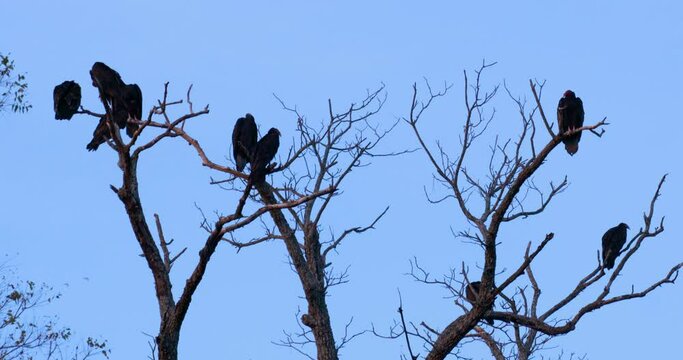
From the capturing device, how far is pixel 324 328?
27.7 feet

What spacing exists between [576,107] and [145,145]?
4490 mm

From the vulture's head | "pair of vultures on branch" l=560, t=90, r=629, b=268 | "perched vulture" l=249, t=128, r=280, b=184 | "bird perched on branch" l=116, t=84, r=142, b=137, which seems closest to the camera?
"perched vulture" l=249, t=128, r=280, b=184

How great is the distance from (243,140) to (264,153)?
2.11 feet

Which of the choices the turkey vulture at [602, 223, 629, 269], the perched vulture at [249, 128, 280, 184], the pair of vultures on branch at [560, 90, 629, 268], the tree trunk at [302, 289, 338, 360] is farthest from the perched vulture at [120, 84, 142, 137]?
the turkey vulture at [602, 223, 629, 269]

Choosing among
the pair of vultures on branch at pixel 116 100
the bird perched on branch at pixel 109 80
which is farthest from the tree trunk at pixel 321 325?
the bird perched on branch at pixel 109 80

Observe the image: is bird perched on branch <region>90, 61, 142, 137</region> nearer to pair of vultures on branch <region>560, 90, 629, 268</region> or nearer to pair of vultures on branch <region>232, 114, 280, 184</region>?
pair of vultures on branch <region>232, 114, 280, 184</region>

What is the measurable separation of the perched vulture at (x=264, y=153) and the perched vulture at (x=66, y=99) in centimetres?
169

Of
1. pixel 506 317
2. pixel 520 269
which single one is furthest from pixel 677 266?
pixel 520 269

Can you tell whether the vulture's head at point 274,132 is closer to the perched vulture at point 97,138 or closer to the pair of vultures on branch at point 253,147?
the pair of vultures on branch at point 253,147

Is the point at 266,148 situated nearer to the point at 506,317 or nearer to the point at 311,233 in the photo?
the point at 311,233

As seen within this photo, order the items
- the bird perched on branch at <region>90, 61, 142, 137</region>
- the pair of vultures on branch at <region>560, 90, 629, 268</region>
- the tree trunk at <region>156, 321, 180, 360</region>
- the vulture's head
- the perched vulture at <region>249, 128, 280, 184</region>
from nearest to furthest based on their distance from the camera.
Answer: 1. the tree trunk at <region>156, 321, 180, 360</region>
2. the perched vulture at <region>249, 128, 280, 184</region>
3. the bird perched on branch at <region>90, 61, 142, 137</region>
4. the pair of vultures on branch at <region>560, 90, 629, 268</region>
5. the vulture's head

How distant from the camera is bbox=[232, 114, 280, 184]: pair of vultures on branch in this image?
26.5ft

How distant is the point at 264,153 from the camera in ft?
27.6

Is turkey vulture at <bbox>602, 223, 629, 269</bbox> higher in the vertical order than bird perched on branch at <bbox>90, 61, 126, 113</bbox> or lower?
higher
